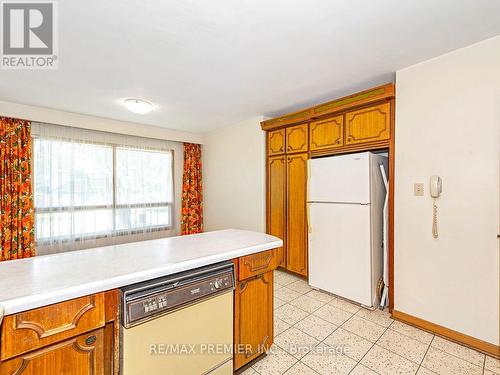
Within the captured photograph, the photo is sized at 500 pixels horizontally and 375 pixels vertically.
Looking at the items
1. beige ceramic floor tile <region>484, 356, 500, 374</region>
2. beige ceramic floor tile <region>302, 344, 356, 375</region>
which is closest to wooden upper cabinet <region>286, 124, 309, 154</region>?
beige ceramic floor tile <region>302, 344, 356, 375</region>

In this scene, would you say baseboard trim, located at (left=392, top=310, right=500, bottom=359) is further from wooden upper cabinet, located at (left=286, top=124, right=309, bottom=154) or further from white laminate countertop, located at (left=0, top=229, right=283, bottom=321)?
wooden upper cabinet, located at (left=286, top=124, right=309, bottom=154)

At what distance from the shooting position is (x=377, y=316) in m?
2.37

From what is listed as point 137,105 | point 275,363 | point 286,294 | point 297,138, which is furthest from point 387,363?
point 137,105

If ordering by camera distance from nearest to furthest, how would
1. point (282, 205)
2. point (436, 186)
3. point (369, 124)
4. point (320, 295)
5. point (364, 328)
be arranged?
point (436, 186) < point (364, 328) < point (369, 124) < point (320, 295) < point (282, 205)

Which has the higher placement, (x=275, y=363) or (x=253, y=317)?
(x=253, y=317)

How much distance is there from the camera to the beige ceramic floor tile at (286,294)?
2801 mm

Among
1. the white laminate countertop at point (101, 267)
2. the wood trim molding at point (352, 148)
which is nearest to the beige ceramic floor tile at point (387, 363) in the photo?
the white laminate countertop at point (101, 267)

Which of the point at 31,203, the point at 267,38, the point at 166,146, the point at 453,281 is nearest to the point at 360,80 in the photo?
the point at 267,38

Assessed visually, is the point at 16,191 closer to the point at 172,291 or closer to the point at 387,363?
the point at 172,291

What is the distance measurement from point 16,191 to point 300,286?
4.11m

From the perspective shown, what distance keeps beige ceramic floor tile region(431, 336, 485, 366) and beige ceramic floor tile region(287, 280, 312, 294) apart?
4.35 feet

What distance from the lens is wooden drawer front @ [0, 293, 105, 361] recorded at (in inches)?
33.5

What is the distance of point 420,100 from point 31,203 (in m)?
4.97

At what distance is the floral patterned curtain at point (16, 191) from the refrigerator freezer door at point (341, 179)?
3952 millimetres
